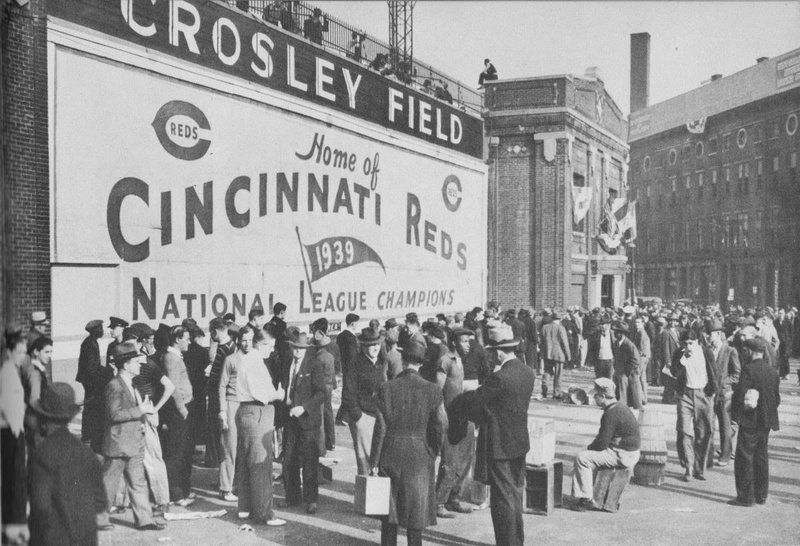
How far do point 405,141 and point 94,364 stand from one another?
1081 cm

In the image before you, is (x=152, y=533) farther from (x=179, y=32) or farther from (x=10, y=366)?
(x=179, y=32)

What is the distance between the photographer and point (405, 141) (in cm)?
1770

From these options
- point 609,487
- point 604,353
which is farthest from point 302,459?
point 604,353

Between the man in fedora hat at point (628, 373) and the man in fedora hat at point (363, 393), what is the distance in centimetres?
598

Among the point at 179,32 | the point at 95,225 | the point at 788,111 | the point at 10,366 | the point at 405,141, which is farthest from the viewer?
the point at 788,111

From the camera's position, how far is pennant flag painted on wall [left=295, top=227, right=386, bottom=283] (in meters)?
14.8

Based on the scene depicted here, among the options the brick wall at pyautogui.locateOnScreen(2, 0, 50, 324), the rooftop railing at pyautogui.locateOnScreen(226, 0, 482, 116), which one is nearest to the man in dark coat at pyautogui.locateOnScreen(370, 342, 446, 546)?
the brick wall at pyautogui.locateOnScreen(2, 0, 50, 324)

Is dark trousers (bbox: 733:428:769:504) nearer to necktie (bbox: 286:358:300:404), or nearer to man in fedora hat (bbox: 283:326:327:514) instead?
man in fedora hat (bbox: 283:326:327:514)

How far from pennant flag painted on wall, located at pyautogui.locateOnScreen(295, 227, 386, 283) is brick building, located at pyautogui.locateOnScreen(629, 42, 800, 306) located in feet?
79.3

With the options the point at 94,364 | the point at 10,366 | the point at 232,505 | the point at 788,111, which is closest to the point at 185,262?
the point at 94,364

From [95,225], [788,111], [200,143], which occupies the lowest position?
[95,225]

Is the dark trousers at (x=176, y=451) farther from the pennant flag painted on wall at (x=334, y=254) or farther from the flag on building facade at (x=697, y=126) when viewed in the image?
the flag on building facade at (x=697, y=126)

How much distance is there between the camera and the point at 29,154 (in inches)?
375

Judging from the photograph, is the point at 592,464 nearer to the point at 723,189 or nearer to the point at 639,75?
the point at 639,75
